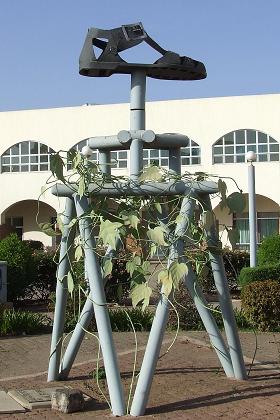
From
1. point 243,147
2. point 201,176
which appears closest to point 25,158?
point 243,147

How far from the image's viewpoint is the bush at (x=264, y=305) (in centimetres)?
1123

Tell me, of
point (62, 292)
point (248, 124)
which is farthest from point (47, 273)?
point (248, 124)

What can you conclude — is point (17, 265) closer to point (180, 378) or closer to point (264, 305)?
point (264, 305)

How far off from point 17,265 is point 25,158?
24390mm

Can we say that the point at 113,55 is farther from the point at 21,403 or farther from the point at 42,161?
the point at 42,161

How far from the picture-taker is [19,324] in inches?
422

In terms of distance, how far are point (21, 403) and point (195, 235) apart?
6.66 ft

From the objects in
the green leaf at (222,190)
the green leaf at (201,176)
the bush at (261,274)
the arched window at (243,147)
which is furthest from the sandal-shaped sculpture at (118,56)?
the arched window at (243,147)

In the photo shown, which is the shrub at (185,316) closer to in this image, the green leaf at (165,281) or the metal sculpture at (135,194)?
the metal sculpture at (135,194)

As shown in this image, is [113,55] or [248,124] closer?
[113,55]

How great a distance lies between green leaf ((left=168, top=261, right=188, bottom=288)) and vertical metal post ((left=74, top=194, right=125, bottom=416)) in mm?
638

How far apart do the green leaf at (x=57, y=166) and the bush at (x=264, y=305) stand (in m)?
5.48

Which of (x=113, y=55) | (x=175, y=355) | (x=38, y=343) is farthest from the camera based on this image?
(x=38, y=343)

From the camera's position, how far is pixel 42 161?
38.6 metres
